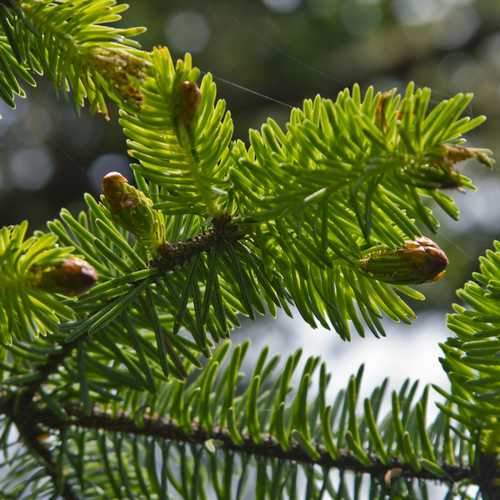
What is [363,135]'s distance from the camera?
0.40 metres

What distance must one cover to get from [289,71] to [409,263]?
7.92 feet

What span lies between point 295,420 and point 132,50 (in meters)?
0.24

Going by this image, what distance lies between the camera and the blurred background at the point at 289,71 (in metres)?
2.42

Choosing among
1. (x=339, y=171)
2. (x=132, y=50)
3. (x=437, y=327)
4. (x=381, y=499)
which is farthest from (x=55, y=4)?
(x=437, y=327)

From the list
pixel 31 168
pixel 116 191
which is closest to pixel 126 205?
pixel 116 191

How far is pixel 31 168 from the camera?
253 centimetres

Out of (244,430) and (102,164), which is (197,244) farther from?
(102,164)

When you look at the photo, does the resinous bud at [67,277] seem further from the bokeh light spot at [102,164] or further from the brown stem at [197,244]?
the bokeh light spot at [102,164]

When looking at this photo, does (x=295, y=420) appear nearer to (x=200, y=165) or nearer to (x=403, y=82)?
(x=200, y=165)

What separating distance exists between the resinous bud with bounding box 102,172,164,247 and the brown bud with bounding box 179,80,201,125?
1.8 inches

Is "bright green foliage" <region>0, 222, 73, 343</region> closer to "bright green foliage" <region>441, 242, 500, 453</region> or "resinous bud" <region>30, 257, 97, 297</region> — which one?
"resinous bud" <region>30, 257, 97, 297</region>

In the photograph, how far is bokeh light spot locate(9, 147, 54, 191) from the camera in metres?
2.46

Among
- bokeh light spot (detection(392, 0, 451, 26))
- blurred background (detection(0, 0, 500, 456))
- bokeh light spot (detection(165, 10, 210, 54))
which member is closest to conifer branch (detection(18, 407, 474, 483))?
blurred background (detection(0, 0, 500, 456))

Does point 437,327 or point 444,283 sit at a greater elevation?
point 444,283
